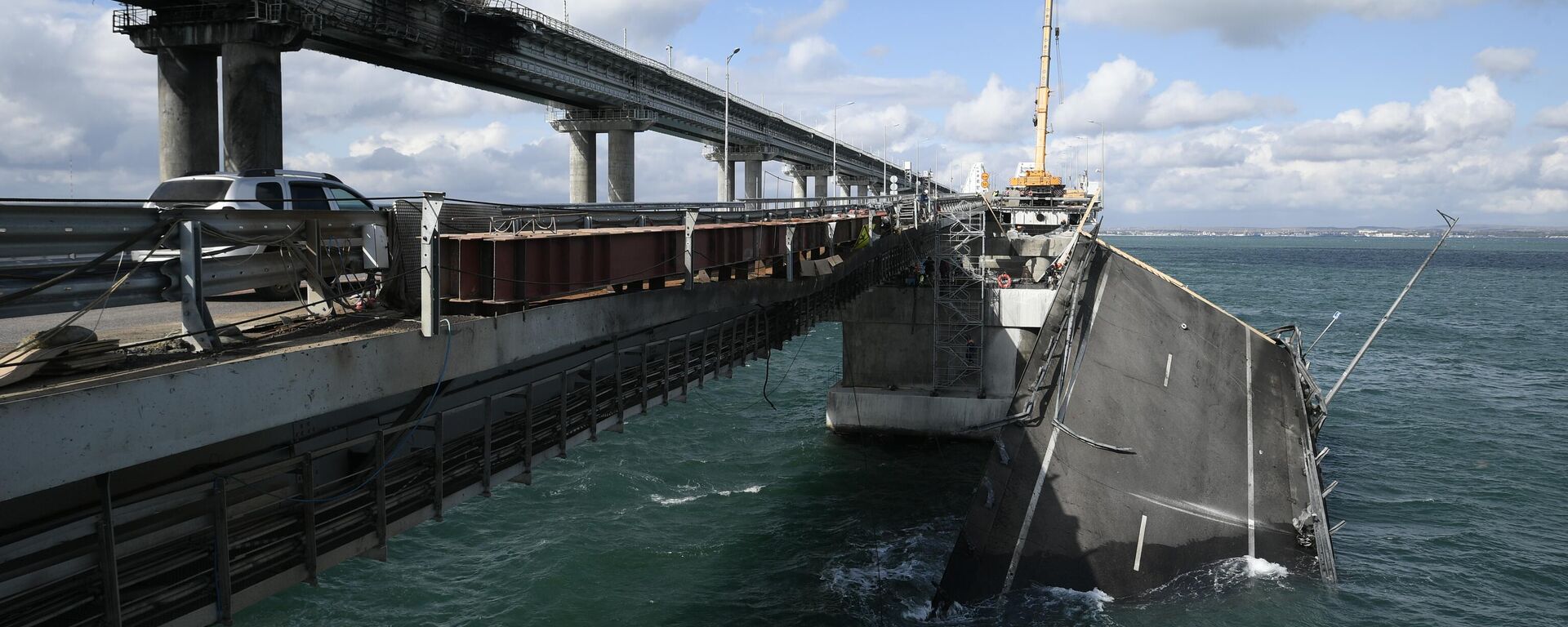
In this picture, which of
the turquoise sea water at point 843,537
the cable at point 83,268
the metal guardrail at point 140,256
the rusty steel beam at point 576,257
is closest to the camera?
the cable at point 83,268

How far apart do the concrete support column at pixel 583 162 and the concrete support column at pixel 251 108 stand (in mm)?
26294

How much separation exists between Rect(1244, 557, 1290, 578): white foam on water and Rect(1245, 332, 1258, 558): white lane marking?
34cm

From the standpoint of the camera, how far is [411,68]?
4478cm

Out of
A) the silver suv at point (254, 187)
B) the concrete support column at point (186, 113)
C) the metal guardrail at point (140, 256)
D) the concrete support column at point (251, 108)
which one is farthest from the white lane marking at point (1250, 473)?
the concrete support column at point (186, 113)

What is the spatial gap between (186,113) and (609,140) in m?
29.3

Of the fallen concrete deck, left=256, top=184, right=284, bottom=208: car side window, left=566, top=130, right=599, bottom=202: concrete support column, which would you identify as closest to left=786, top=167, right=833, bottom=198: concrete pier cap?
left=566, top=130, right=599, bottom=202: concrete support column

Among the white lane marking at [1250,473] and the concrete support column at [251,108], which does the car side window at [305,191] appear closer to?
the concrete support column at [251,108]

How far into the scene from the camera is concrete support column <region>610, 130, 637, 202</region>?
193 ft

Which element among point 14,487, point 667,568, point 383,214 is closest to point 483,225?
point 383,214

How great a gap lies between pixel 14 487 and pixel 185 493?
1779 millimetres

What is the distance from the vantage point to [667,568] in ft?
83.1

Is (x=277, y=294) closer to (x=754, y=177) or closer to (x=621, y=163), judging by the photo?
(x=621, y=163)

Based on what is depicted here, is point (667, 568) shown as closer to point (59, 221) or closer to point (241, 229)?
point (241, 229)

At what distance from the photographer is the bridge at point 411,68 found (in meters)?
31.1
